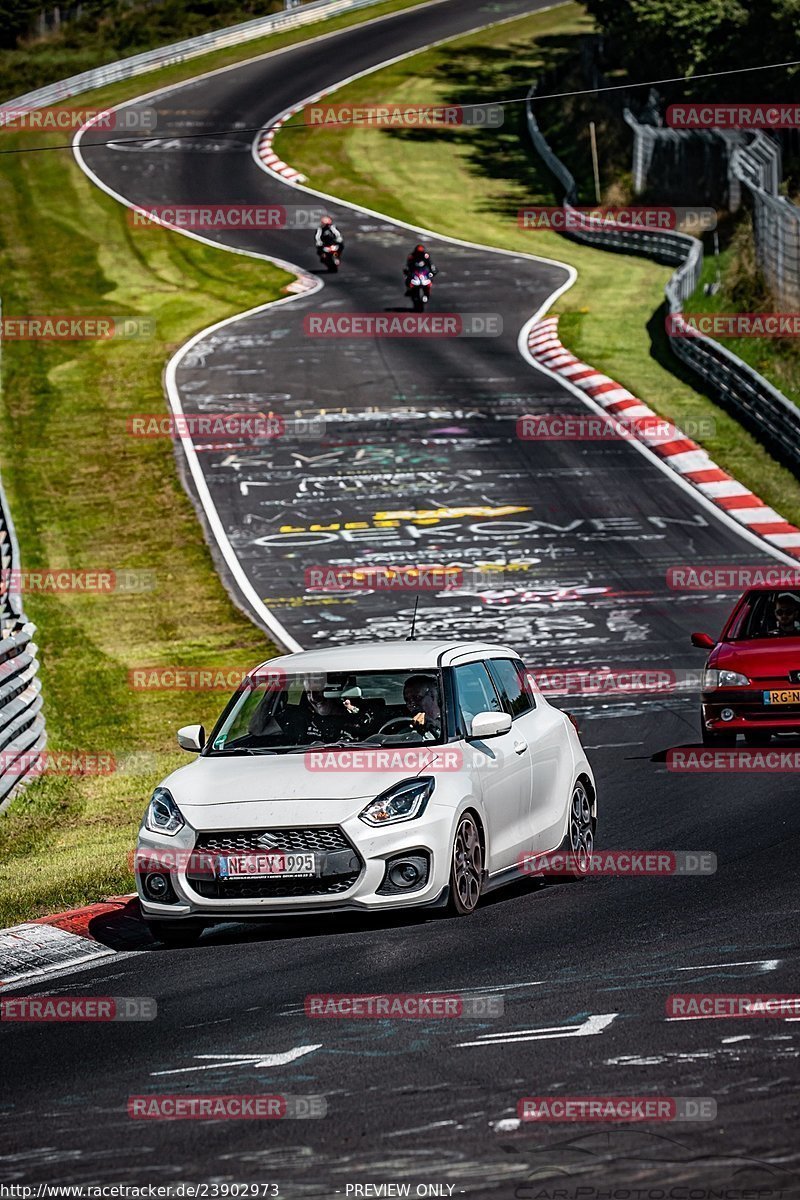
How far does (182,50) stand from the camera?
246 feet

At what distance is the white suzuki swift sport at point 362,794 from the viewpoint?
959cm

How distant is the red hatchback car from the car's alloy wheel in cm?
399

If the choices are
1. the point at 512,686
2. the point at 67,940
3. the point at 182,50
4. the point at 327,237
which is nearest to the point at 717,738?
the point at 512,686

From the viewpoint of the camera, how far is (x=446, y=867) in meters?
9.70

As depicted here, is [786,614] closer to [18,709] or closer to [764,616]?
[764,616]

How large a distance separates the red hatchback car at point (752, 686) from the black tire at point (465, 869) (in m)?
5.90

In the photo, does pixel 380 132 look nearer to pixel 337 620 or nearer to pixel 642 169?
pixel 642 169

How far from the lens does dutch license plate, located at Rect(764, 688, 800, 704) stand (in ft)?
50.8

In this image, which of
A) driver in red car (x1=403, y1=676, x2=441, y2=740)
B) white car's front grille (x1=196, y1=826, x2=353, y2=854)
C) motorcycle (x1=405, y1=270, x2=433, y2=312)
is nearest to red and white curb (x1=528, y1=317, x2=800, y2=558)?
motorcycle (x1=405, y1=270, x2=433, y2=312)

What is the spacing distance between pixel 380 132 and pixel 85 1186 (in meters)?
62.9

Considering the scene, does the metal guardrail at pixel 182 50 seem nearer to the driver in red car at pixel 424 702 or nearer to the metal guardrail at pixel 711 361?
the metal guardrail at pixel 711 361

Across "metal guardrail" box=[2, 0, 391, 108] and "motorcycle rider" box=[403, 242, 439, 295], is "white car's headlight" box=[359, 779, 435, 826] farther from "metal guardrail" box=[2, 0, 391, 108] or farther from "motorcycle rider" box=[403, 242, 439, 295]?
"metal guardrail" box=[2, 0, 391, 108]

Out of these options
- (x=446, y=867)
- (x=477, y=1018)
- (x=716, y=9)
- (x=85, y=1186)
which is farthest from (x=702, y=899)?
(x=716, y=9)

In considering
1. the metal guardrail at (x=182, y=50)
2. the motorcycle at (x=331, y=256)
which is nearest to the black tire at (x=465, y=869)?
the motorcycle at (x=331, y=256)
